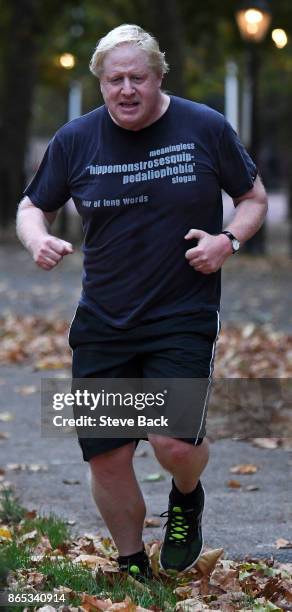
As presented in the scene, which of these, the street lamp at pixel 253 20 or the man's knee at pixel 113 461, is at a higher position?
the street lamp at pixel 253 20

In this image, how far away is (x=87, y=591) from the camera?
476cm

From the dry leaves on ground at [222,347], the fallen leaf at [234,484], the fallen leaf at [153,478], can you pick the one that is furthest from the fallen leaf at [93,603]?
the dry leaves on ground at [222,347]

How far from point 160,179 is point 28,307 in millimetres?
12495

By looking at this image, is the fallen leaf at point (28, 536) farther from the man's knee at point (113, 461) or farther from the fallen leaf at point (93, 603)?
the fallen leaf at point (93, 603)

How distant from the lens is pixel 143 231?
15.6 ft

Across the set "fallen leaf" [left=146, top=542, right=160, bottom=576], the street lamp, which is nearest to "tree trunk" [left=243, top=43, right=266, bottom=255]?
the street lamp

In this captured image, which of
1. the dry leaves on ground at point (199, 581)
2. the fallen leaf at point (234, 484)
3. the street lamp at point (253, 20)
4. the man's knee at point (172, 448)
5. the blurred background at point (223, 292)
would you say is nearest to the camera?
the dry leaves on ground at point (199, 581)

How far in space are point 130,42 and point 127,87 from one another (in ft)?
0.54

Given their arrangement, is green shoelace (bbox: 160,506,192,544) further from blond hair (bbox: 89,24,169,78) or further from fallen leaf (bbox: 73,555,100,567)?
blond hair (bbox: 89,24,169,78)

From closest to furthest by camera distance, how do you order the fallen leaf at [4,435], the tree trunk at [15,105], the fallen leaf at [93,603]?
the fallen leaf at [93,603]
the fallen leaf at [4,435]
the tree trunk at [15,105]

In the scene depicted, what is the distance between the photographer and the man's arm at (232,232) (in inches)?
184

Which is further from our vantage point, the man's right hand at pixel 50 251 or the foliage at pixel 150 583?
the man's right hand at pixel 50 251

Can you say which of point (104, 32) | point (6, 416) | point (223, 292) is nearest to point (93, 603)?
point (6, 416)

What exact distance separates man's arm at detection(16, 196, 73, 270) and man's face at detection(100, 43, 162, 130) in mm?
497
